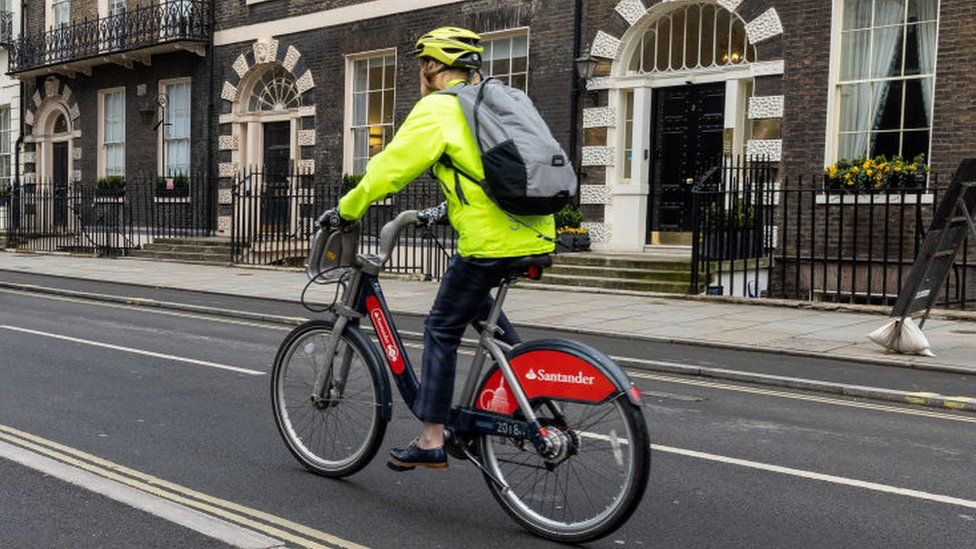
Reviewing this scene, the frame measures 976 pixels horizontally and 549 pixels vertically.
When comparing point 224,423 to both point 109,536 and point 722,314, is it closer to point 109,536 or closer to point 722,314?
point 109,536

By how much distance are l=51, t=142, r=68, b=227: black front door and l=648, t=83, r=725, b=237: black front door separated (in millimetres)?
17481

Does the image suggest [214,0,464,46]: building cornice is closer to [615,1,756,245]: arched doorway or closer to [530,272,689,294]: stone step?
[615,1,756,245]: arched doorway

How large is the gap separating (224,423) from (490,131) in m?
3.08

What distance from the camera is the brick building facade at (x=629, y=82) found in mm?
14008

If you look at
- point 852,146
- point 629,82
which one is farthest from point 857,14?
point 629,82

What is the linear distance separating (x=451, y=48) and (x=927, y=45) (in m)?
11.3

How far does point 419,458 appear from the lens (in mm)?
4410

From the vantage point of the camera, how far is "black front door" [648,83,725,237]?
1614cm

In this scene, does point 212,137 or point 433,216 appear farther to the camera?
point 212,137

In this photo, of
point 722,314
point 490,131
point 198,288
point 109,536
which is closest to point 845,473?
point 490,131

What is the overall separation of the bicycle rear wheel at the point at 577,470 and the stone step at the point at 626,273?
10.5 meters

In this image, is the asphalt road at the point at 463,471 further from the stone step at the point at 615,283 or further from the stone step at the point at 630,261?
the stone step at the point at 630,261

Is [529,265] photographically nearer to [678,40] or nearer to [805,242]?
[805,242]

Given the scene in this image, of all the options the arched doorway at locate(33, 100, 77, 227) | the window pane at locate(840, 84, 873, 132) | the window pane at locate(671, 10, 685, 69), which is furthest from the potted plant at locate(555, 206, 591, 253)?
the arched doorway at locate(33, 100, 77, 227)
